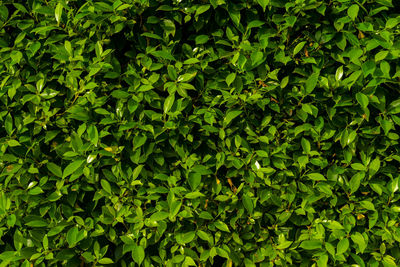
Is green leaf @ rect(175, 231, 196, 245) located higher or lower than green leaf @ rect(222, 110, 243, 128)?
lower

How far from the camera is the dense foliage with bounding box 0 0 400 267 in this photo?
2.44 m

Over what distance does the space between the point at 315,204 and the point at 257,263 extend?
0.57 metres

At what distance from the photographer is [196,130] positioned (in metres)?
2.61

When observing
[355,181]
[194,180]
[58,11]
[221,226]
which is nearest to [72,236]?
[194,180]

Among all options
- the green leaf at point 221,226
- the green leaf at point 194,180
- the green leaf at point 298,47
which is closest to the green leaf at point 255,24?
the green leaf at point 298,47

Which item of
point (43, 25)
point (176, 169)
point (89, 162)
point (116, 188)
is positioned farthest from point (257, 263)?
point (43, 25)

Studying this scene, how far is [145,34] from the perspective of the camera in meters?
2.44

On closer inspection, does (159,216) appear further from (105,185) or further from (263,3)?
(263,3)

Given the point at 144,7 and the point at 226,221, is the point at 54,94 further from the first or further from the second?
the point at 226,221

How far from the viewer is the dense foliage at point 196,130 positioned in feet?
8.02

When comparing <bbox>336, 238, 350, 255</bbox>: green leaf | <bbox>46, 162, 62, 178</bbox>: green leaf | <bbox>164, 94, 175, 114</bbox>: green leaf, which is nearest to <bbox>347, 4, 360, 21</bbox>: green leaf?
<bbox>164, 94, 175, 114</bbox>: green leaf

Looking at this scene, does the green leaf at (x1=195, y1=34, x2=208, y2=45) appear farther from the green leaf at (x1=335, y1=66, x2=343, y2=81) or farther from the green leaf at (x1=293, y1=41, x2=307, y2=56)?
the green leaf at (x1=335, y1=66, x2=343, y2=81)

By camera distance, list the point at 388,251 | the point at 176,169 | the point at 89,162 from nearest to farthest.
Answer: the point at 89,162 → the point at 176,169 → the point at 388,251

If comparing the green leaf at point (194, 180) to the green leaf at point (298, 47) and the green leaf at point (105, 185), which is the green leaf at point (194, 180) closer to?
the green leaf at point (105, 185)
